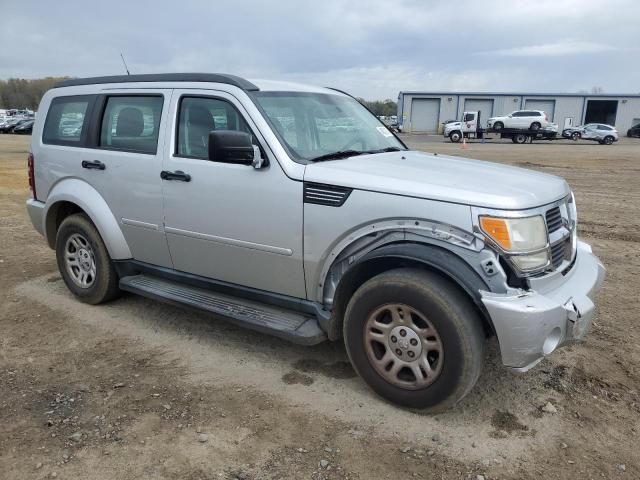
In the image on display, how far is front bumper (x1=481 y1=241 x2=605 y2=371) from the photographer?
2.87 metres

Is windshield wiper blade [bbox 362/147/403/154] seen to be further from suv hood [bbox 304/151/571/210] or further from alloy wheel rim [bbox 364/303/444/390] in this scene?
alloy wheel rim [bbox 364/303/444/390]

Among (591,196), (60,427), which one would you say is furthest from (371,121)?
(591,196)

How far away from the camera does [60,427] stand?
3.22 m

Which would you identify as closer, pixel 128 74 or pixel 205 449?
pixel 205 449

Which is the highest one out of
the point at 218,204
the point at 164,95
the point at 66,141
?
the point at 164,95

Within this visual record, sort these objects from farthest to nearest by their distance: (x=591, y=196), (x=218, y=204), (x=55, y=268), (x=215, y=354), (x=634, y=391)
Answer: (x=591, y=196) → (x=55, y=268) → (x=215, y=354) → (x=218, y=204) → (x=634, y=391)

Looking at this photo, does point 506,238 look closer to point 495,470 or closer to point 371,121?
point 495,470

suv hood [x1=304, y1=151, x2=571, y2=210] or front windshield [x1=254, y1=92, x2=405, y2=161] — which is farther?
front windshield [x1=254, y1=92, x2=405, y2=161]

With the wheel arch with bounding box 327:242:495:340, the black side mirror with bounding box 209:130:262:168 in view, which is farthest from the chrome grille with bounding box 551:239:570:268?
the black side mirror with bounding box 209:130:262:168

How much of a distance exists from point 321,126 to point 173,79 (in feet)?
4.10

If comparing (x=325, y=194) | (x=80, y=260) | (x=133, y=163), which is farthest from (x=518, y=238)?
(x=80, y=260)

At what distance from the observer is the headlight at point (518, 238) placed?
2932 millimetres

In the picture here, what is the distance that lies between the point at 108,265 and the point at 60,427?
6.20ft

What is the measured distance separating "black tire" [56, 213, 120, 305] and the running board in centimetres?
28
